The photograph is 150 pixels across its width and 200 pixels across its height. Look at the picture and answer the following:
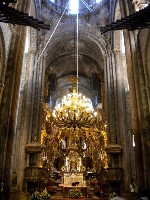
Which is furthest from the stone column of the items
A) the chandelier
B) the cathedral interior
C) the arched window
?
the arched window

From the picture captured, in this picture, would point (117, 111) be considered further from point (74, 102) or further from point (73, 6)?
point (73, 6)

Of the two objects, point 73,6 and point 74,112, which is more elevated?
point 73,6

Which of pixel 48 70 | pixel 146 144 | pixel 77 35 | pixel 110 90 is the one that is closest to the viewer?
pixel 146 144

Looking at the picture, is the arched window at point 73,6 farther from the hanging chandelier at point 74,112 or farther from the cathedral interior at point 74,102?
the hanging chandelier at point 74,112

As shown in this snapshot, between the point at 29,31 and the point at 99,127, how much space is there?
944 cm

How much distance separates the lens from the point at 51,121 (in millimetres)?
20719

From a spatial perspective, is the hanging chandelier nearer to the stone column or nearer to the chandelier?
the chandelier

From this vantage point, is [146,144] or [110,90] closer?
[146,144]

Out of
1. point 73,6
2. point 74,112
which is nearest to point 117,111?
point 74,112

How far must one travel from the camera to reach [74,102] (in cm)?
1738

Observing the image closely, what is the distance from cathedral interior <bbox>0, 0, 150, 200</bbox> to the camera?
955 cm

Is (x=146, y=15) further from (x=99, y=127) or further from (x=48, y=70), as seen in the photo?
(x=48, y=70)

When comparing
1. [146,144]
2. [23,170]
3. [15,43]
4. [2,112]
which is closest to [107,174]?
[23,170]

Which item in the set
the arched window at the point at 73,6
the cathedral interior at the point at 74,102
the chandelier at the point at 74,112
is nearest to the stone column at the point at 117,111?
the cathedral interior at the point at 74,102
